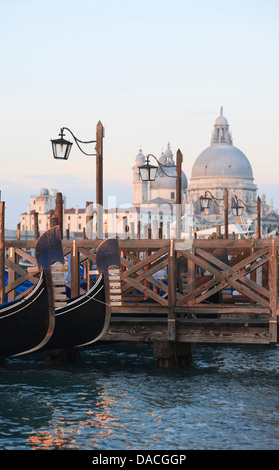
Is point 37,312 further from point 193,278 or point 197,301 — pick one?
point 193,278

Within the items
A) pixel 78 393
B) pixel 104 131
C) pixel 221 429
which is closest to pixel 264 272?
pixel 104 131

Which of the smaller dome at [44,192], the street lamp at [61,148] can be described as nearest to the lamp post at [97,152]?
the street lamp at [61,148]

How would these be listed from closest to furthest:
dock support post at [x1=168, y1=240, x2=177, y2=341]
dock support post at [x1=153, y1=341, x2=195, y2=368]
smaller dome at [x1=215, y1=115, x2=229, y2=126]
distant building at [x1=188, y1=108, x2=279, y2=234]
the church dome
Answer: dock support post at [x1=168, y1=240, x2=177, y2=341] → dock support post at [x1=153, y1=341, x2=195, y2=368] → distant building at [x1=188, y1=108, x2=279, y2=234] → the church dome → smaller dome at [x1=215, y1=115, x2=229, y2=126]

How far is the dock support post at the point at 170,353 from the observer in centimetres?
1173

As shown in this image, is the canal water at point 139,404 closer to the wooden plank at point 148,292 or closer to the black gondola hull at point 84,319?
the black gondola hull at point 84,319

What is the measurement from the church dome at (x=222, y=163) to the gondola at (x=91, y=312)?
397 feet

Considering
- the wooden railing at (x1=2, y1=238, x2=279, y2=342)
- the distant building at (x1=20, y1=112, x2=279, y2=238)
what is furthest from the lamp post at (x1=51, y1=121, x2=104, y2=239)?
the distant building at (x1=20, y1=112, x2=279, y2=238)

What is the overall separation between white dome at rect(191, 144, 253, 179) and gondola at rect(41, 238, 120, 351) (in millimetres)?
121088

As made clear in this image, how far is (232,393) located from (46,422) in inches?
109

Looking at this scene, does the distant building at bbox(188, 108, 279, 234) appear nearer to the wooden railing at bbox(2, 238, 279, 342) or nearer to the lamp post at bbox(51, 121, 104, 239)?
the lamp post at bbox(51, 121, 104, 239)

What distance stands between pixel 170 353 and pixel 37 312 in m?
2.27

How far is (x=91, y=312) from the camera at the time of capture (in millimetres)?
11422

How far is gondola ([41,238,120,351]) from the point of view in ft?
37.1
